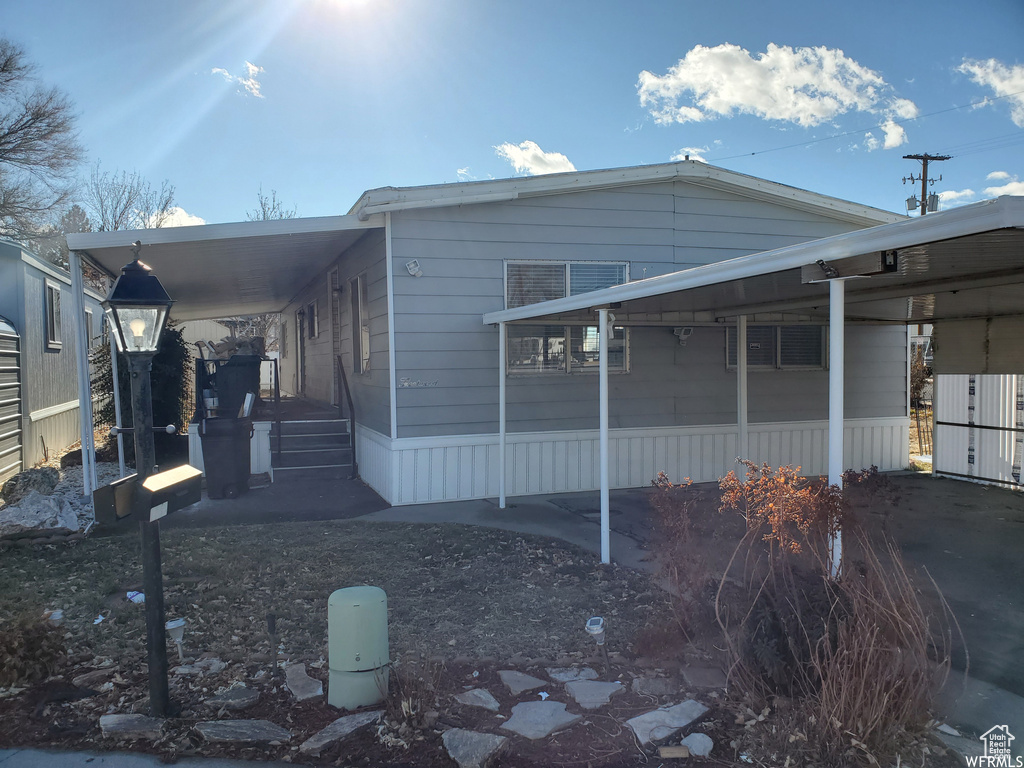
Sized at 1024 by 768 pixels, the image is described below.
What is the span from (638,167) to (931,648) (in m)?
5.94

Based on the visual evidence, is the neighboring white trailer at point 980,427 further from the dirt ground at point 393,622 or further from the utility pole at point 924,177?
the utility pole at point 924,177

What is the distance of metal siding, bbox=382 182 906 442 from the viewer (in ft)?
24.6

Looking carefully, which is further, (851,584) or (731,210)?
(731,210)

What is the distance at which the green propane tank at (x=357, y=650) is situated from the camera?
10.4 ft

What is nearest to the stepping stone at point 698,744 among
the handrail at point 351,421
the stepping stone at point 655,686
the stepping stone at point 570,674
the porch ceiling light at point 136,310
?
the stepping stone at point 655,686

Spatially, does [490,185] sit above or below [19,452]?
above

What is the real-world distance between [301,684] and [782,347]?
767 centimetres

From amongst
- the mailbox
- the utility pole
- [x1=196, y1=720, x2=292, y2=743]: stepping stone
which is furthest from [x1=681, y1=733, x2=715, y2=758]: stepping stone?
the utility pole

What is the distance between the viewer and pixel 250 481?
29.1 feet

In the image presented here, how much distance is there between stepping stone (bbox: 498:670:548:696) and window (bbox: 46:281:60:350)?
37.3 ft

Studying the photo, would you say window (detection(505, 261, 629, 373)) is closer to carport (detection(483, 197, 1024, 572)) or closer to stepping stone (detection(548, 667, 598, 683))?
carport (detection(483, 197, 1024, 572))

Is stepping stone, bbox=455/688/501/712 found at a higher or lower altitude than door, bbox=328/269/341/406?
lower

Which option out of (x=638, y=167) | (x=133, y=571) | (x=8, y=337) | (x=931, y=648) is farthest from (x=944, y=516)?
(x=8, y=337)

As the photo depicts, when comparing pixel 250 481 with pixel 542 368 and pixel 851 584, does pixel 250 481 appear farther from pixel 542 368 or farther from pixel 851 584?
pixel 851 584
